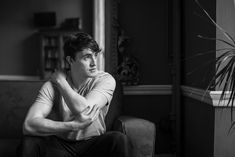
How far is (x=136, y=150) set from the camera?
200cm

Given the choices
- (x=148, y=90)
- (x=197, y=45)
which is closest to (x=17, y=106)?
(x=148, y=90)

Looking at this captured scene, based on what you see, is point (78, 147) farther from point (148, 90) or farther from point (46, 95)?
point (148, 90)

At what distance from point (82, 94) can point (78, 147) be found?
12.1 inches

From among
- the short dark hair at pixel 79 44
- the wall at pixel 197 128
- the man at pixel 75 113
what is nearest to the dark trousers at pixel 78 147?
the man at pixel 75 113

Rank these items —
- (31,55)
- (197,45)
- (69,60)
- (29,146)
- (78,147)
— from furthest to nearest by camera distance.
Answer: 1. (31,55)
2. (197,45)
3. (69,60)
4. (78,147)
5. (29,146)

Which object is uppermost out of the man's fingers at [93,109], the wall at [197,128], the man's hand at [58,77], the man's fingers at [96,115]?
the man's hand at [58,77]

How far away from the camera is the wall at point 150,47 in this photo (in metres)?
3.08

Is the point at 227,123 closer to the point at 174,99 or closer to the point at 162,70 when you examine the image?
the point at 174,99

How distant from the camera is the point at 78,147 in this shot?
1.91 metres

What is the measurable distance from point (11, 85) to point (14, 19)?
453cm

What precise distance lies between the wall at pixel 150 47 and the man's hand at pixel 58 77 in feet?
3.82

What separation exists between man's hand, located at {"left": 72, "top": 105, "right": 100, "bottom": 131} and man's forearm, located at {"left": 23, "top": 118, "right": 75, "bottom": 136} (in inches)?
0.9

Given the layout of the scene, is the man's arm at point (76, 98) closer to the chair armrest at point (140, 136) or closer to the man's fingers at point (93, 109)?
the man's fingers at point (93, 109)

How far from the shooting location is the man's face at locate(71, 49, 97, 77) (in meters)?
1.95
